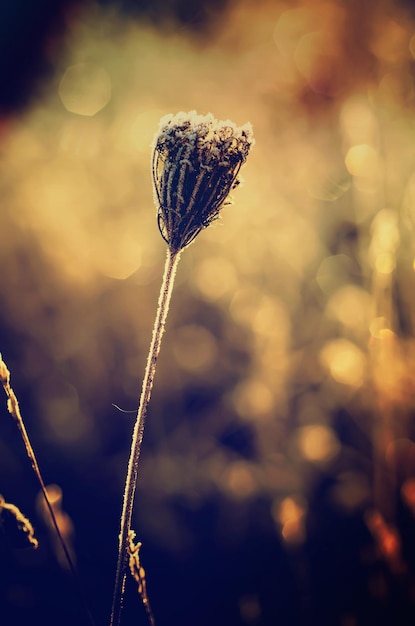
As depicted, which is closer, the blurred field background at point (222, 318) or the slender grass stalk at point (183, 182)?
the slender grass stalk at point (183, 182)

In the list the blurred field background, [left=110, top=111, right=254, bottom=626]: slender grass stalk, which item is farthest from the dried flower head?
the blurred field background

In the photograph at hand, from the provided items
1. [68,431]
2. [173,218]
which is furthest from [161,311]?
[68,431]

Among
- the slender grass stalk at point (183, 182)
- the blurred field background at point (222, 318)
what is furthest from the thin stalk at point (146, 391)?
the blurred field background at point (222, 318)

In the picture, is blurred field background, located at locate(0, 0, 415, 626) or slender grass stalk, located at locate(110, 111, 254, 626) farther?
blurred field background, located at locate(0, 0, 415, 626)

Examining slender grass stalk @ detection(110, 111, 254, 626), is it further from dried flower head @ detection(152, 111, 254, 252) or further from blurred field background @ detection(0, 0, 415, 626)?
blurred field background @ detection(0, 0, 415, 626)

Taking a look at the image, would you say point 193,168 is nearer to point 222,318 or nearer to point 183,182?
point 183,182

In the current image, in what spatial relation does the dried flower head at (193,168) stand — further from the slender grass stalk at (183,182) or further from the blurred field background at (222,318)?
the blurred field background at (222,318)
